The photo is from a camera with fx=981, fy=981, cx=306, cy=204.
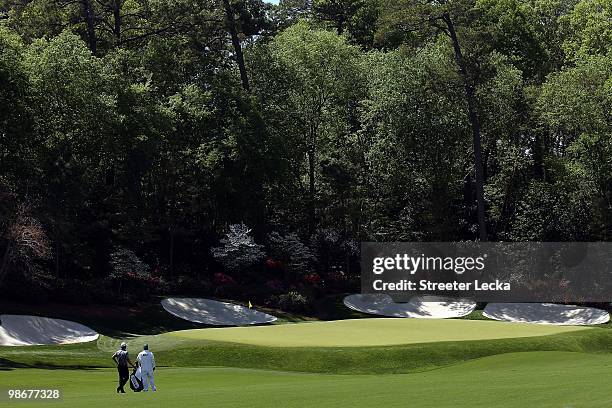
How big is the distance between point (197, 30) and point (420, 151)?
1572 centimetres

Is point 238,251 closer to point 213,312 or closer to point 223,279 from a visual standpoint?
point 223,279

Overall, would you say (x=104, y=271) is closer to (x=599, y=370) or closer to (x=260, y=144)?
(x=260, y=144)

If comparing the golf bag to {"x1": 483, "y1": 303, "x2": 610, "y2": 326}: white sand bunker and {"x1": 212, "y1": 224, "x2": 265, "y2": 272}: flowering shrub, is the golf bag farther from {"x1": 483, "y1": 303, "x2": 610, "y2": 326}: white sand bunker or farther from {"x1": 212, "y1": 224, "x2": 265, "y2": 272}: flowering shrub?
{"x1": 483, "y1": 303, "x2": 610, "y2": 326}: white sand bunker

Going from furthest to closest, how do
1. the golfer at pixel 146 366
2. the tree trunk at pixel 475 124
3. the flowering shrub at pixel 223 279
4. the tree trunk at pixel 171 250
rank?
the tree trunk at pixel 475 124 < the tree trunk at pixel 171 250 < the flowering shrub at pixel 223 279 < the golfer at pixel 146 366

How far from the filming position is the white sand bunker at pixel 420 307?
2018 inches

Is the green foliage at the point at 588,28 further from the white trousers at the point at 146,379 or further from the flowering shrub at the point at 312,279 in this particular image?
the white trousers at the point at 146,379

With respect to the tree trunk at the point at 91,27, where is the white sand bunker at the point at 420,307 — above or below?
below

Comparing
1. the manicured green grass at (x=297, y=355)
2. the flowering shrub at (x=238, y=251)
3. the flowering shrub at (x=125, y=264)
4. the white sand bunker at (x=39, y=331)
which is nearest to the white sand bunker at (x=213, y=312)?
the flowering shrub at (x=125, y=264)

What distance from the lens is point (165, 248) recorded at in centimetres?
5662

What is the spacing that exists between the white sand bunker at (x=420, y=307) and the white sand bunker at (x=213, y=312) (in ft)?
21.2

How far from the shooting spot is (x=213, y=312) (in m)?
47.9

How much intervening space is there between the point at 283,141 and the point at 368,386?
35.8 metres

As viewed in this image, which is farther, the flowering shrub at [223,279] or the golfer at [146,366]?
the flowering shrub at [223,279]

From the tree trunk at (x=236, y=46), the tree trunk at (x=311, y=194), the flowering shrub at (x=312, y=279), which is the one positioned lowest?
the flowering shrub at (x=312, y=279)
